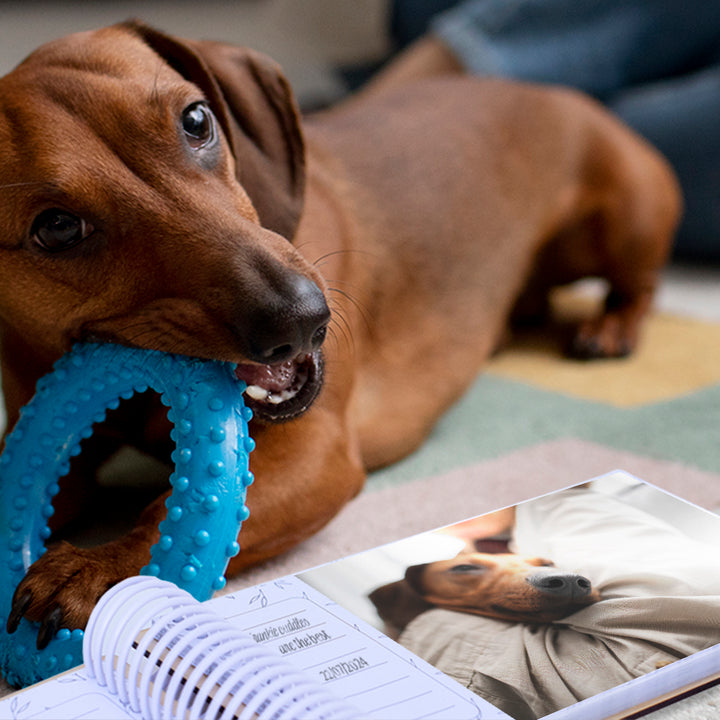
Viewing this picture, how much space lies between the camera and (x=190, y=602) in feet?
2.80

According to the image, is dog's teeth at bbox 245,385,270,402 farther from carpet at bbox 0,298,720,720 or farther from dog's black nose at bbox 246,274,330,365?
carpet at bbox 0,298,720,720

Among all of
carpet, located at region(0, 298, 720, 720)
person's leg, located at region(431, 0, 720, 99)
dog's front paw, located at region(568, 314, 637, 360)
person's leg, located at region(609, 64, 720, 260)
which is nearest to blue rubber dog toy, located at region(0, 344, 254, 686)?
carpet, located at region(0, 298, 720, 720)

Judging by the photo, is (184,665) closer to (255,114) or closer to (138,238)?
(138,238)

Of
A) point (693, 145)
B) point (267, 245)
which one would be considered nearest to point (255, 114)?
point (267, 245)

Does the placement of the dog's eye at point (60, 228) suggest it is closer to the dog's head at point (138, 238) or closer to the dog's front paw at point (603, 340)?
the dog's head at point (138, 238)

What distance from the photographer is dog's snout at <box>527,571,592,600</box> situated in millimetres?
987

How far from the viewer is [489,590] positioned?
3.29 ft

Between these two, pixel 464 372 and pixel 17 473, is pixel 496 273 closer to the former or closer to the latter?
pixel 464 372

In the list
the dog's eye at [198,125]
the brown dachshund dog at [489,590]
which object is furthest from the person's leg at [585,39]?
the brown dachshund dog at [489,590]

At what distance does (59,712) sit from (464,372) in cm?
126

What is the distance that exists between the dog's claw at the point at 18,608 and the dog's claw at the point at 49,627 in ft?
0.12

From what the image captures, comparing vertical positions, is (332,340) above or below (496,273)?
above

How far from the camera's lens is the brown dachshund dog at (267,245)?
1.06 meters

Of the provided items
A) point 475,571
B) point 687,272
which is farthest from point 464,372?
point 687,272
